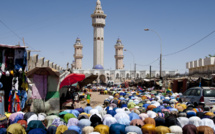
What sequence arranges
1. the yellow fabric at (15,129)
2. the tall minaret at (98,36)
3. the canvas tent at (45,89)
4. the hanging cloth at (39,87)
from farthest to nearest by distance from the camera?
the tall minaret at (98,36), the hanging cloth at (39,87), the canvas tent at (45,89), the yellow fabric at (15,129)

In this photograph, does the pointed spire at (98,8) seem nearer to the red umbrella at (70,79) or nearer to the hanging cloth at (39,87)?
the red umbrella at (70,79)

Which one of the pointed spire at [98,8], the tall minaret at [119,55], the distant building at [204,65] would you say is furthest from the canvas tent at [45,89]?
the tall minaret at [119,55]

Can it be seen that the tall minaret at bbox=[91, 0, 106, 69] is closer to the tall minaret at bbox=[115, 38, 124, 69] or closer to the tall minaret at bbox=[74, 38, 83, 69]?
the tall minaret at bbox=[115, 38, 124, 69]

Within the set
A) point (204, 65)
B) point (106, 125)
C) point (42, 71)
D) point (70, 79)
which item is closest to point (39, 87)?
point (42, 71)

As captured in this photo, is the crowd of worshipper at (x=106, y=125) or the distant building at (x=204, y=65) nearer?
the crowd of worshipper at (x=106, y=125)

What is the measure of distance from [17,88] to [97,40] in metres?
70.4

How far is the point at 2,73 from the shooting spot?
38.3ft

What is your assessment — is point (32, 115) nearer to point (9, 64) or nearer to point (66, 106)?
point (9, 64)

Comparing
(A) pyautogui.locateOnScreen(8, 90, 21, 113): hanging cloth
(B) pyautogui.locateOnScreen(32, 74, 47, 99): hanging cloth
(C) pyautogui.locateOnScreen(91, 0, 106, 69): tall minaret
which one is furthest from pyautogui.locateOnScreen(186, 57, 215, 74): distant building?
(C) pyautogui.locateOnScreen(91, 0, 106, 69): tall minaret

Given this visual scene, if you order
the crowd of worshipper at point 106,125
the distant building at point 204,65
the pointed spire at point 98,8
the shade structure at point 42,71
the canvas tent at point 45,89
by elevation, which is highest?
the pointed spire at point 98,8

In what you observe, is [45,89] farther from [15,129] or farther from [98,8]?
[98,8]


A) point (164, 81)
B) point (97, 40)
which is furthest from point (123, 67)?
point (164, 81)

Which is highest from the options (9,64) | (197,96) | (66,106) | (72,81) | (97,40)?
(97,40)

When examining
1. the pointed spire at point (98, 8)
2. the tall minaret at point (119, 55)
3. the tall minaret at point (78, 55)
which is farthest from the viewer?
the tall minaret at point (78, 55)
